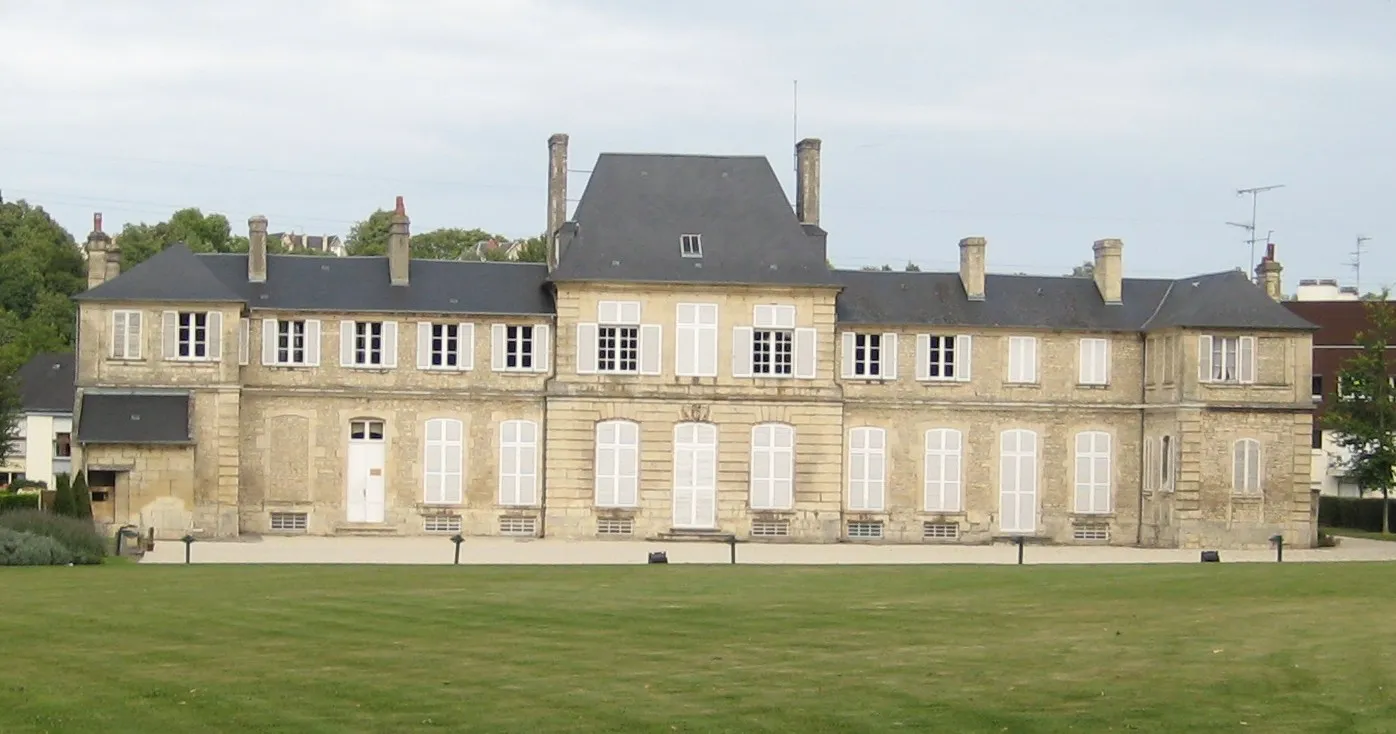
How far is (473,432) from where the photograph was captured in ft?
161

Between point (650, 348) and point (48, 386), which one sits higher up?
point (650, 348)

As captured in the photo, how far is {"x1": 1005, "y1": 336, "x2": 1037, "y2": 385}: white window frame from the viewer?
50.7 meters

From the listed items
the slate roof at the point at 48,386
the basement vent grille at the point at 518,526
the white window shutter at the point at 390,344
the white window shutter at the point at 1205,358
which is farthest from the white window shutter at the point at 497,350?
the slate roof at the point at 48,386

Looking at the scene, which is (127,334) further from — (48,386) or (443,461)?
(48,386)

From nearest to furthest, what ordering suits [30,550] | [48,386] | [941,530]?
[30,550], [941,530], [48,386]

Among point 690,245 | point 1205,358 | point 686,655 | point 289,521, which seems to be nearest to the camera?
point 686,655

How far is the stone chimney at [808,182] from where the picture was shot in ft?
169

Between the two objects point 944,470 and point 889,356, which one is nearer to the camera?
point 944,470

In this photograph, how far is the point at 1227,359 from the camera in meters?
49.3

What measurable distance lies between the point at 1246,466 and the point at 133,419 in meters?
26.5

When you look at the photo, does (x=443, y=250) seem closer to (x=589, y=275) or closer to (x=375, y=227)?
(x=375, y=227)

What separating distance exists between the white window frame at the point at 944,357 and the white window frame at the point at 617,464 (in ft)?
24.6

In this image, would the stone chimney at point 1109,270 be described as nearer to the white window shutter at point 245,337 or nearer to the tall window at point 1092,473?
the tall window at point 1092,473

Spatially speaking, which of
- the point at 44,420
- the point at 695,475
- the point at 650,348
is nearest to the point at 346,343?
the point at 650,348
